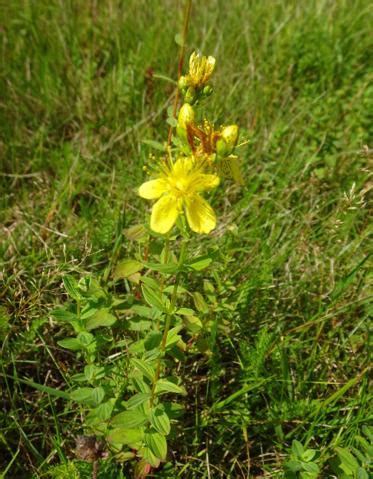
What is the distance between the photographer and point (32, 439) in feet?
4.76

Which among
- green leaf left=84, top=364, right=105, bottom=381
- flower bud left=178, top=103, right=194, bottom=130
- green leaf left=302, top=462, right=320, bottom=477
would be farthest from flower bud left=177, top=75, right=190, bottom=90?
green leaf left=302, top=462, right=320, bottom=477

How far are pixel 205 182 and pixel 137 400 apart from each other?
1.78 ft

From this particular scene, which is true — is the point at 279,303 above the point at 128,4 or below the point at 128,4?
below

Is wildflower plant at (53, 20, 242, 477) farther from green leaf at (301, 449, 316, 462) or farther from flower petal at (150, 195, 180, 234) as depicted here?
green leaf at (301, 449, 316, 462)

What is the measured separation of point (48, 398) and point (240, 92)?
160 cm

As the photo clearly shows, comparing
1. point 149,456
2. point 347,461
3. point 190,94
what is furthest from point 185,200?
point 347,461

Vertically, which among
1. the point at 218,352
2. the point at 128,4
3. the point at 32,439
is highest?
the point at 128,4

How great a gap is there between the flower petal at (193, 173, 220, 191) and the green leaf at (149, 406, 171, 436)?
0.55 meters

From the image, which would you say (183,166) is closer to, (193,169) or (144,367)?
(193,169)

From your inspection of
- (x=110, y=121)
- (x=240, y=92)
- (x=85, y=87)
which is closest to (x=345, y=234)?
(x=240, y=92)

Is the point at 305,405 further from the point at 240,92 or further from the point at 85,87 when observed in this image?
the point at 85,87

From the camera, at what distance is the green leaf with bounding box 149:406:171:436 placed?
127 centimetres

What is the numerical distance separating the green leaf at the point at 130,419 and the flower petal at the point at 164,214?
1.52ft

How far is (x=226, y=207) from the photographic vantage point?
2.06m
